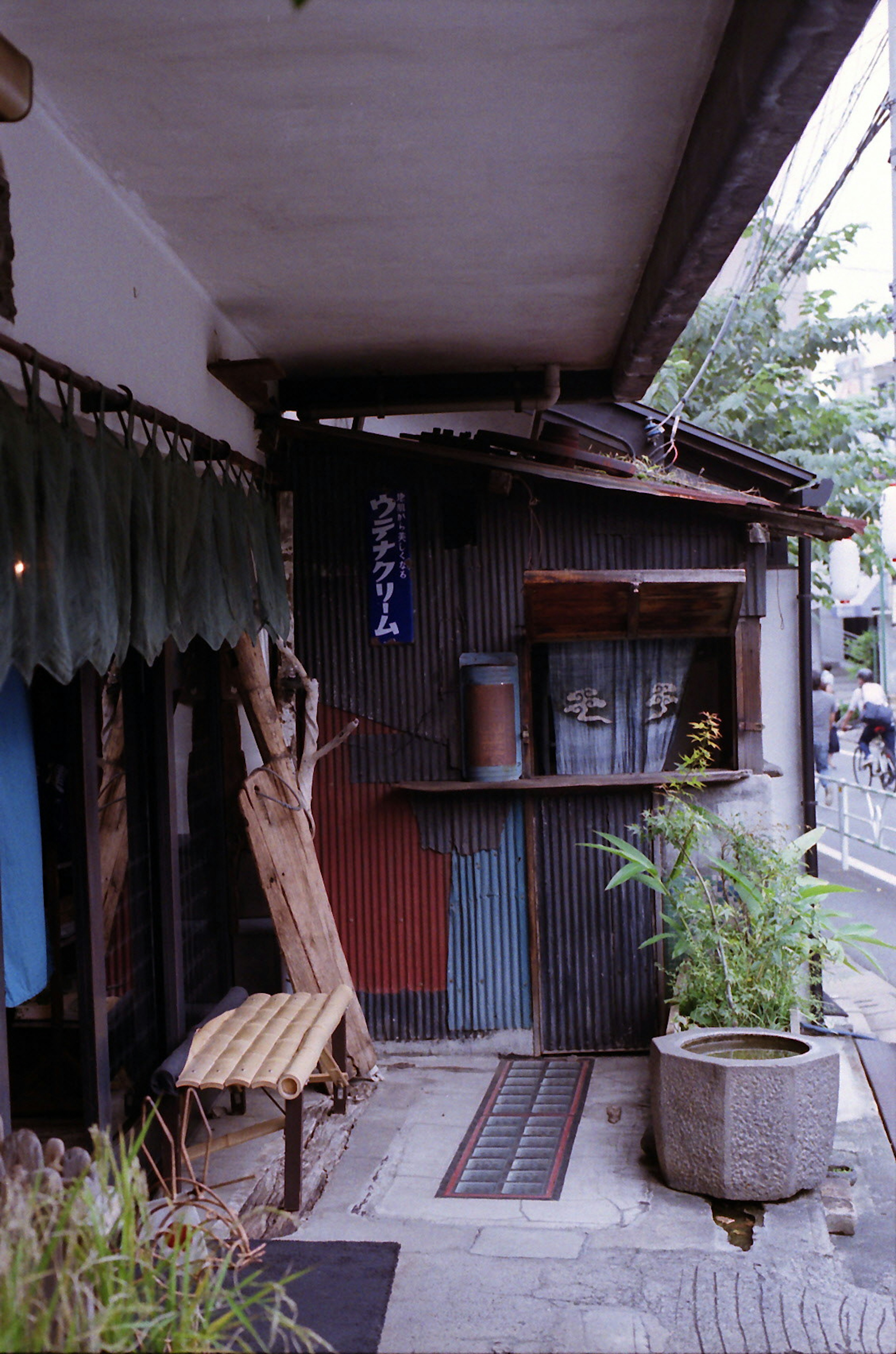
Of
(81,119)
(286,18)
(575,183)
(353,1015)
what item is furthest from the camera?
(353,1015)

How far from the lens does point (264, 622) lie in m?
6.57

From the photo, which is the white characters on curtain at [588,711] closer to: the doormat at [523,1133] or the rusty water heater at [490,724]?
the rusty water heater at [490,724]

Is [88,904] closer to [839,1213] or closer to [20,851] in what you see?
[20,851]

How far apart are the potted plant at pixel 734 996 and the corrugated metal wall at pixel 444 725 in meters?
0.64

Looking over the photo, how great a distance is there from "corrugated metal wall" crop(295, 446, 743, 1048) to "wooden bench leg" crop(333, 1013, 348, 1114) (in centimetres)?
123

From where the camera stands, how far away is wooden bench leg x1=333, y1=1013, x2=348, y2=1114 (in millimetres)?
6758

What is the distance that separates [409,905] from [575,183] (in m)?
5.12

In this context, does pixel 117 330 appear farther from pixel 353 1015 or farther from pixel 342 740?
pixel 353 1015

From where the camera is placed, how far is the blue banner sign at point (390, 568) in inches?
313

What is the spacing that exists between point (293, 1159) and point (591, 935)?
3.23 metres

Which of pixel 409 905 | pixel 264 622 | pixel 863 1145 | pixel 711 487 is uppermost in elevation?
pixel 711 487

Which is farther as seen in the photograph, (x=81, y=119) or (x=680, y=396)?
(x=680, y=396)

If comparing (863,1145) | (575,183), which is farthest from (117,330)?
(863,1145)

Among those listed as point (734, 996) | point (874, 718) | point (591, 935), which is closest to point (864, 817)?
point (874, 718)
